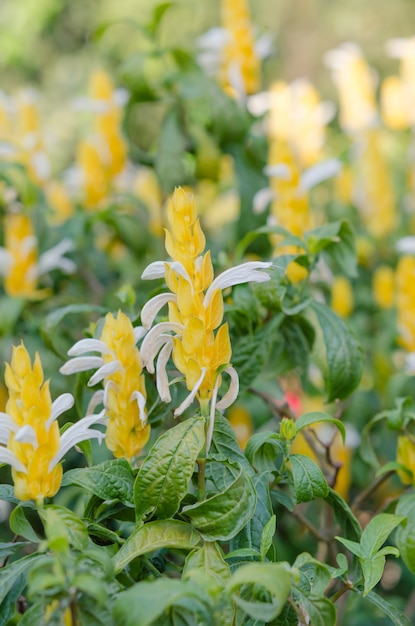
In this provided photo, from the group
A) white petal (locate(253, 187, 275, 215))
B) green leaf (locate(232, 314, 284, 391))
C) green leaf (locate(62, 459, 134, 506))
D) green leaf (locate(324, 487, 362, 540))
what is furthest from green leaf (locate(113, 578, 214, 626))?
white petal (locate(253, 187, 275, 215))

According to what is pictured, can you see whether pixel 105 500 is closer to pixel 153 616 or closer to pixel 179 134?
pixel 153 616

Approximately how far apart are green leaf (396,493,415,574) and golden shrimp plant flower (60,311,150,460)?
31 centimetres

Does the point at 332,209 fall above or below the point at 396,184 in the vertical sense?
above

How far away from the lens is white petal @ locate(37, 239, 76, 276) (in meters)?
1.44

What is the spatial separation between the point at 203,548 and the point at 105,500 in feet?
0.39

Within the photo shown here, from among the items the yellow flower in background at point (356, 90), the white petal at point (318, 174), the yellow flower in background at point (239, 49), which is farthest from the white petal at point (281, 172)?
the yellow flower in background at point (356, 90)

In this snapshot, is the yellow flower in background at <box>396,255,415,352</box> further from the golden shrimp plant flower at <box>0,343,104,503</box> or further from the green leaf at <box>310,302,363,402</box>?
the golden shrimp plant flower at <box>0,343,104,503</box>

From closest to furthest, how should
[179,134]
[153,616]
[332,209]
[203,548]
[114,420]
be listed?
[153,616], [203,548], [114,420], [179,134], [332,209]

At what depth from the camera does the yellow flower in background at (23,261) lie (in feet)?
4.80

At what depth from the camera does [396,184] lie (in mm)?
2664

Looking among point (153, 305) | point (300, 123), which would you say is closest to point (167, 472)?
point (153, 305)

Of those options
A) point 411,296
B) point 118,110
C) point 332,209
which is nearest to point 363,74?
point 332,209

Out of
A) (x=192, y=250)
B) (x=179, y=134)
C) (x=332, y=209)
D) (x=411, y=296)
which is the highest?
A: (x=192, y=250)

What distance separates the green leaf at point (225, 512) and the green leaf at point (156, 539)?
11mm
